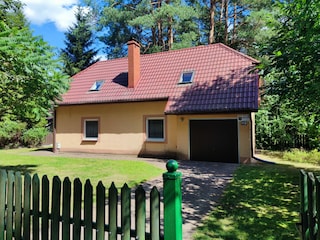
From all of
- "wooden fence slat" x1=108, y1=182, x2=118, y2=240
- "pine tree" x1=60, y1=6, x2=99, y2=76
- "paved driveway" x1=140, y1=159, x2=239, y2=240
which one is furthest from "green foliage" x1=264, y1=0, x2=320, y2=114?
"pine tree" x1=60, y1=6, x2=99, y2=76

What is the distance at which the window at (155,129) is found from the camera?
14.3 m

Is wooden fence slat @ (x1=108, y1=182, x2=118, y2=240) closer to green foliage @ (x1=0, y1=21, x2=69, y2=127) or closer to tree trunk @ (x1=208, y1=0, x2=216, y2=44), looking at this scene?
green foliage @ (x1=0, y1=21, x2=69, y2=127)

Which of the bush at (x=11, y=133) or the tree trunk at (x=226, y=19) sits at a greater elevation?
the tree trunk at (x=226, y=19)

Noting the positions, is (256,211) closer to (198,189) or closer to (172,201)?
(198,189)

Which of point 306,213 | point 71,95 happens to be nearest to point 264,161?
point 306,213

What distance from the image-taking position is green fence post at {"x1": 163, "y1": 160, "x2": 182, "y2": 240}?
249cm

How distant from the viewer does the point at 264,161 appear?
39.3 feet

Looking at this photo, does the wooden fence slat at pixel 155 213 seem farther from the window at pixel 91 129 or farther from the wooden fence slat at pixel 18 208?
the window at pixel 91 129

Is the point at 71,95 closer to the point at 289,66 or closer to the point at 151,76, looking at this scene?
the point at 151,76

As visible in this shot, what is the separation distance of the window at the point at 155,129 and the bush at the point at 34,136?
11502 mm

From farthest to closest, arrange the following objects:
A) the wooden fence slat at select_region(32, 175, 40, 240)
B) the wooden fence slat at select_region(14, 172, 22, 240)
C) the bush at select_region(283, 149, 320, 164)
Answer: the bush at select_region(283, 149, 320, 164)
the wooden fence slat at select_region(14, 172, 22, 240)
the wooden fence slat at select_region(32, 175, 40, 240)

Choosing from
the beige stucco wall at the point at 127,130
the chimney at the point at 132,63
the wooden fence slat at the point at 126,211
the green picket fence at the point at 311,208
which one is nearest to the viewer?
the green picket fence at the point at 311,208

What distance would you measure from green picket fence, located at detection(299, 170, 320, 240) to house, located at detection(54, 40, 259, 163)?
8.59 metres

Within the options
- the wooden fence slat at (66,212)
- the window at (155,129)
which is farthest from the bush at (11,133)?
the wooden fence slat at (66,212)
